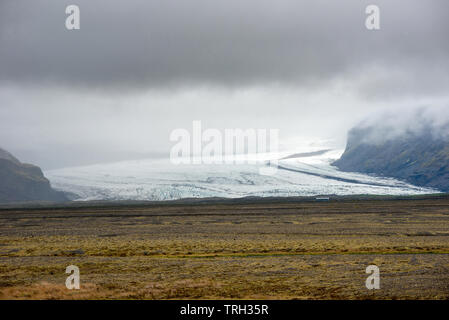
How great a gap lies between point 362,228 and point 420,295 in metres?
21.1

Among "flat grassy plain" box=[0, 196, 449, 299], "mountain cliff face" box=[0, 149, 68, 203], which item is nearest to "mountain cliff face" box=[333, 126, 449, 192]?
"flat grassy plain" box=[0, 196, 449, 299]

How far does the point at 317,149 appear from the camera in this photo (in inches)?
7156

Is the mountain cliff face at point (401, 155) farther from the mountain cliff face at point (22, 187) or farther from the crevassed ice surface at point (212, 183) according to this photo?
the mountain cliff face at point (22, 187)

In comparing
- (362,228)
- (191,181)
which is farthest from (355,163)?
(362,228)

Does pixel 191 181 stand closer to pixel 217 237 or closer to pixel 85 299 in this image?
pixel 217 237

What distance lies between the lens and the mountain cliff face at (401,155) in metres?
114

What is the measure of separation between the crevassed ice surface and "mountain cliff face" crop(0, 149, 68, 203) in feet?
13.6

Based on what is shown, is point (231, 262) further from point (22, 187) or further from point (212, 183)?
point (22, 187)

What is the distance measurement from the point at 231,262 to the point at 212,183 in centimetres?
7537

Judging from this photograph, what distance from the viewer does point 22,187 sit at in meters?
108

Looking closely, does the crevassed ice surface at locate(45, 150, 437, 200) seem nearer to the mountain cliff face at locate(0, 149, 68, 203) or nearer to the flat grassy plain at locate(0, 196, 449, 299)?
the mountain cliff face at locate(0, 149, 68, 203)

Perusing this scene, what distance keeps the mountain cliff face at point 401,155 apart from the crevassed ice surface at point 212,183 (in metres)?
12.9

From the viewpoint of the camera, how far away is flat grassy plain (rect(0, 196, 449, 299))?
13320 millimetres

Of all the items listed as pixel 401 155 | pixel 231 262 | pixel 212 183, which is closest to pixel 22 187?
pixel 212 183
